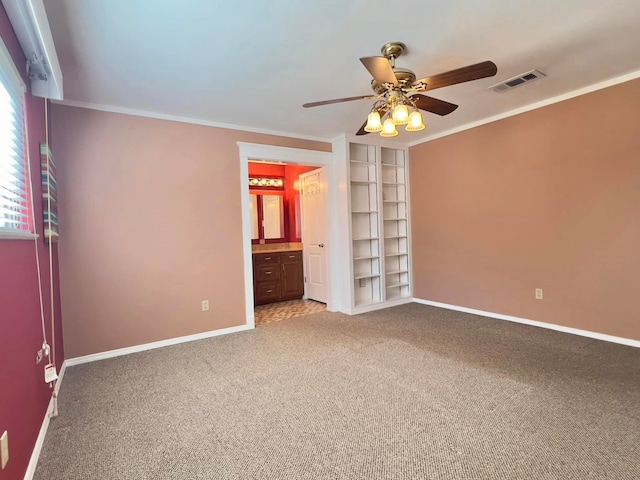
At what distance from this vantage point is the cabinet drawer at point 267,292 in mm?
5207

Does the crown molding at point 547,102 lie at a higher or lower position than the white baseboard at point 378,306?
higher

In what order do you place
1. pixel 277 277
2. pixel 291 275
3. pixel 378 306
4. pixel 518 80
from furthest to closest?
pixel 291 275 → pixel 277 277 → pixel 378 306 → pixel 518 80

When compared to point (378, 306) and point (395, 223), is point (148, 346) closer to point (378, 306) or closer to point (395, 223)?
point (378, 306)

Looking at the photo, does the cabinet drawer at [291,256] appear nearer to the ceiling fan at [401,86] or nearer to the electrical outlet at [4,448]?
the ceiling fan at [401,86]

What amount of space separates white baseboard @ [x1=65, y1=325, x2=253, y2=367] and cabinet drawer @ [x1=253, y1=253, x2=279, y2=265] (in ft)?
4.80

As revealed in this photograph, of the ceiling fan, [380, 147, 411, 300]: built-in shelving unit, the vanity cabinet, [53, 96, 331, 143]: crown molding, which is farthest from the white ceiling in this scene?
the vanity cabinet

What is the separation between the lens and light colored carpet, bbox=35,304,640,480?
5.28 feet

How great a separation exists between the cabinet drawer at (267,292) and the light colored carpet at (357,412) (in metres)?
1.86

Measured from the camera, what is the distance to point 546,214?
3.55 meters

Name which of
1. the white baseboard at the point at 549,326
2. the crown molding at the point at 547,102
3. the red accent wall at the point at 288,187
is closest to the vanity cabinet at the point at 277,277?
the red accent wall at the point at 288,187

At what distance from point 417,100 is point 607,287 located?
2622 millimetres

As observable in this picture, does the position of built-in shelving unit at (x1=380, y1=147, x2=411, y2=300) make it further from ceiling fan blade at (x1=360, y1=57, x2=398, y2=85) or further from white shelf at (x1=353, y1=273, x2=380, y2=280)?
ceiling fan blade at (x1=360, y1=57, x2=398, y2=85)

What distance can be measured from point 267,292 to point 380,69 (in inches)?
158

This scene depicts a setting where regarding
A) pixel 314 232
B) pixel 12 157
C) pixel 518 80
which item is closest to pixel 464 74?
pixel 518 80
